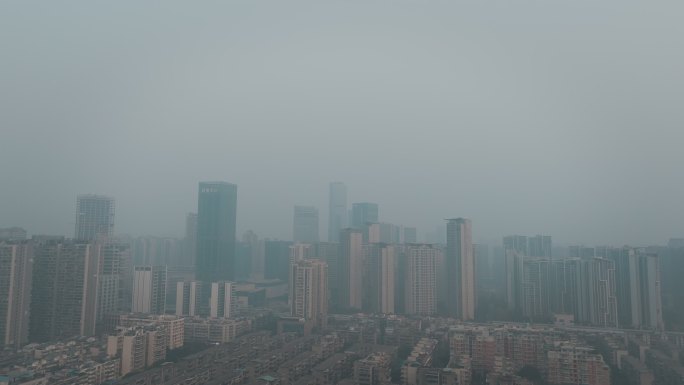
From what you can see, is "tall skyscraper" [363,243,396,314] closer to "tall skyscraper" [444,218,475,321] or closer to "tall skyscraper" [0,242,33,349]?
"tall skyscraper" [444,218,475,321]

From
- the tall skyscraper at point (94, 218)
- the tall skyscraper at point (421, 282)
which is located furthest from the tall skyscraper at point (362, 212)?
the tall skyscraper at point (94, 218)

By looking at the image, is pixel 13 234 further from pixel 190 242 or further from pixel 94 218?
pixel 190 242

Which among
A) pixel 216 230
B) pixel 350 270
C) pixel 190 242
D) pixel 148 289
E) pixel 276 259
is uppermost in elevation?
pixel 216 230

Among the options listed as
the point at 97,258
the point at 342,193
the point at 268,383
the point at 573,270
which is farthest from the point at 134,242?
the point at 573,270

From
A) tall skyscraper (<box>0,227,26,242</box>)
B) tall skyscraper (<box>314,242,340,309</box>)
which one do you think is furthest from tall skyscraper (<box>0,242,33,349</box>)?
tall skyscraper (<box>314,242,340,309</box>)

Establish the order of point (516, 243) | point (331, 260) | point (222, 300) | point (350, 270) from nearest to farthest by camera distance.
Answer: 1. point (222, 300)
2. point (350, 270)
3. point (516, 243)
4. point (331, 260)

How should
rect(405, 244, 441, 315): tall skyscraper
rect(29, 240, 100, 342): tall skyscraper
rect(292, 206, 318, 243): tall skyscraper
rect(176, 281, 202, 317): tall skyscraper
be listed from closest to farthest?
rect(29, 240, 100, 342): tall skyscraper < rect(176, 281, 202, 317): tall skyscraper < rect(405, 244, 441, 315): tall skyscraper < rect(292, 206, 318, 243): tall skyscraper

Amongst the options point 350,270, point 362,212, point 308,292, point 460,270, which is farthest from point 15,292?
point 362,212

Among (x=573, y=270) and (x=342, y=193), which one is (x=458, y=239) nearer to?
(x=573, y=270)
